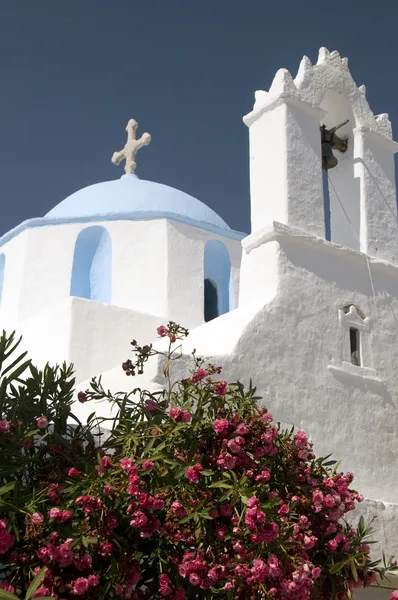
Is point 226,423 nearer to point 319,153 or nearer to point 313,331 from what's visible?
point 313,331

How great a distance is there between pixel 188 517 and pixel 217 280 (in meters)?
7.48

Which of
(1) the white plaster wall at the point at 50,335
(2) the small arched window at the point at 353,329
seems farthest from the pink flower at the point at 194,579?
(1) the white plaster wall at the point at 50,335

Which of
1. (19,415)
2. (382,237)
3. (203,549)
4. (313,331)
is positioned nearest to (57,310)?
(313,331)

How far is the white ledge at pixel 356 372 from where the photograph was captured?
8.09 metres

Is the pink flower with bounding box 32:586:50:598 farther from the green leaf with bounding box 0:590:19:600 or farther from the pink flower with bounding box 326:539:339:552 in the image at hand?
the pink flower with bounding box 326:539:339:552

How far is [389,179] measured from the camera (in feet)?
31.2

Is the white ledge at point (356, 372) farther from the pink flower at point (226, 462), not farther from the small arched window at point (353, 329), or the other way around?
the pink flower at point (226, 462)

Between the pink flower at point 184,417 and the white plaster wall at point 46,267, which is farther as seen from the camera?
the white plaster wall at point 46,267

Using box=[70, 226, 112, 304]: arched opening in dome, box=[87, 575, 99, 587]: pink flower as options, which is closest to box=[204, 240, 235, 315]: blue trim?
box=[70, 226, 112, 304]: arched opening in dome

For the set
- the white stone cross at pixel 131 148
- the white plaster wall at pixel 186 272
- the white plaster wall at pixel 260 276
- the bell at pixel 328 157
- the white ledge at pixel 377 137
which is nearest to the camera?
the white plaster wall at pixel 260 276

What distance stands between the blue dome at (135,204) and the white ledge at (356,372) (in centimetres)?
406

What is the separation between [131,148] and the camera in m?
12.8

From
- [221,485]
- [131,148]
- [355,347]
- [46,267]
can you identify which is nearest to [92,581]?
[221,485]

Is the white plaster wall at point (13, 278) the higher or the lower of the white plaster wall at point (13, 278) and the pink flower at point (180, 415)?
the higher
